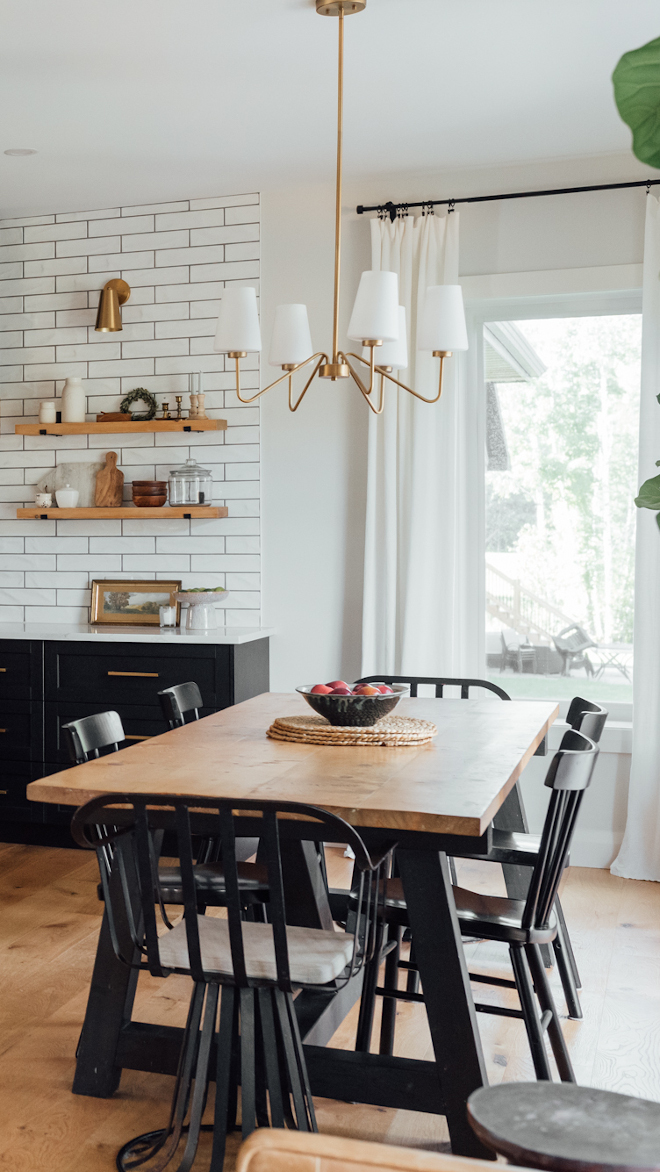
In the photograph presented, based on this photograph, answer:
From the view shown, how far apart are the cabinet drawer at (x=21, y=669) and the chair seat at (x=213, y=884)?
2047 millimetres

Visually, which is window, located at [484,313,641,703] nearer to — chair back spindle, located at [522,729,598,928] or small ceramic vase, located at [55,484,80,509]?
small ceramic vase, located at [55,484,80,509]

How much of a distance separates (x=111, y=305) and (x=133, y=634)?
5.13ft

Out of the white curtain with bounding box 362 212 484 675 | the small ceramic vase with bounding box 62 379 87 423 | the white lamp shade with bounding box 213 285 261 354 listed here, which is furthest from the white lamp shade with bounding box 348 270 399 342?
the small ceramic vase with bounding box 62 379 87 423

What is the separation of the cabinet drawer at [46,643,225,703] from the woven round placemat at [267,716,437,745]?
148cm

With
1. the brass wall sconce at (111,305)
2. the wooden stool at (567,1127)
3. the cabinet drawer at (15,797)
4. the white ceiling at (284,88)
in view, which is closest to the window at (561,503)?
the white ceiling at (284,88)

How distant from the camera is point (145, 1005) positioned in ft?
9.31

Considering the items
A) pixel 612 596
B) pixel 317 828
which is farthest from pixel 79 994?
pixel 612 596

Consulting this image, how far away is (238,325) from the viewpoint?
278cm

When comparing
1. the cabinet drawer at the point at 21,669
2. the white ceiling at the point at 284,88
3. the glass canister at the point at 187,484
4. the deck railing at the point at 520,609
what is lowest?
the cabinet drawer at the point at 21,669

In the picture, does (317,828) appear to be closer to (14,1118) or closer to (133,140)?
(14,1118)

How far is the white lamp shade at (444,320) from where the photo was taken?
2762 millimetres

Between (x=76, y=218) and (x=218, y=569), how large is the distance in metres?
1.83

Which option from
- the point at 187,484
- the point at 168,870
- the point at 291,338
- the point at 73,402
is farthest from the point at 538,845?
the point at 73,402

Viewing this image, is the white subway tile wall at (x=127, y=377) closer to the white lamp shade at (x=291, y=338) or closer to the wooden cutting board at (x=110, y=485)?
the wooden cutting board at (x=110, y=485)
